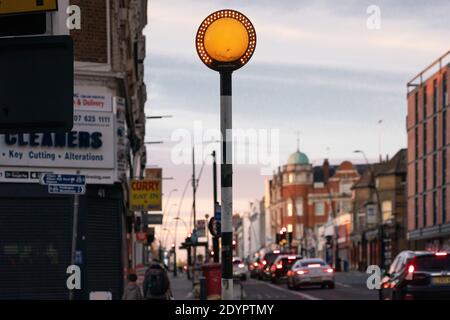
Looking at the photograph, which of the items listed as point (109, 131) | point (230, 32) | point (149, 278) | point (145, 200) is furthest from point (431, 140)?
point (230, 32)

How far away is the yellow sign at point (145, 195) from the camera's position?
119ft

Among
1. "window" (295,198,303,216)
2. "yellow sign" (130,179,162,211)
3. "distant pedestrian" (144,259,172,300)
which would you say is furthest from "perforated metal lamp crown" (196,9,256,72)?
"window" (295,198,303,216)

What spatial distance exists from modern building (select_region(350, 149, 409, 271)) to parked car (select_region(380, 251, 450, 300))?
71.8m

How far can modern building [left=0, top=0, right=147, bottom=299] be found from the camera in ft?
97.5

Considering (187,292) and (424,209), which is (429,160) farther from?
(187,292)

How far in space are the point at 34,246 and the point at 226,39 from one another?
22.7 metres

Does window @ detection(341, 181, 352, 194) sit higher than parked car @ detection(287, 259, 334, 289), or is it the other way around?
window @ detection(341, 181, 352, 194)

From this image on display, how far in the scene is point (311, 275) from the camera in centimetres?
4769

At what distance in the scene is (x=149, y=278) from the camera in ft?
67.9

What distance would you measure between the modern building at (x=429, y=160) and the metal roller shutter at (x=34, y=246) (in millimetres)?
55849

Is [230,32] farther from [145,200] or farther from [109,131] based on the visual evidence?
[145,200]

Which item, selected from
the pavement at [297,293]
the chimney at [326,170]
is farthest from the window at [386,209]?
the chimney at [326,170]

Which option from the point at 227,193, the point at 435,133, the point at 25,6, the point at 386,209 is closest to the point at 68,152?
the point at 227,193

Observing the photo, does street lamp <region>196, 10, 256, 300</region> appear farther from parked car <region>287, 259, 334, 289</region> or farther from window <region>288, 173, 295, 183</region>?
window <region>288, 173, 295, 183</region>
